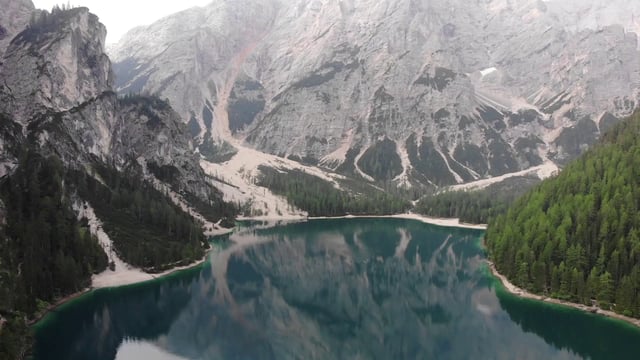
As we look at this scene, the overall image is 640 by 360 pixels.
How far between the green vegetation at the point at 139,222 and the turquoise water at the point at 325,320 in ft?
28.9

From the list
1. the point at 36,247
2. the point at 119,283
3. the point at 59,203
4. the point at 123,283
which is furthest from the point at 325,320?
the point at 59,203

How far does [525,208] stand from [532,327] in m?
54.7

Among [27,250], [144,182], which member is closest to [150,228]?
[144,182]

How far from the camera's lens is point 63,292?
111 meters

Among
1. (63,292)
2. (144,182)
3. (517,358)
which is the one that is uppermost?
(144,182)

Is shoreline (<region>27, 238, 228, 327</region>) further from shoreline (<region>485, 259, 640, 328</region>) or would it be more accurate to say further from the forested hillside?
the forested hillside

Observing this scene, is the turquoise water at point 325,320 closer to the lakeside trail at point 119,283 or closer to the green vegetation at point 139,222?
the lakeside trail at point 119,283

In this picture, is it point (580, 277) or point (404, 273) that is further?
point (404, 273)

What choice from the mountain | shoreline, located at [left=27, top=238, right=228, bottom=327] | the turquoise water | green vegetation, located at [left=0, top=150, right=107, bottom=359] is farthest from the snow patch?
the turquoise water

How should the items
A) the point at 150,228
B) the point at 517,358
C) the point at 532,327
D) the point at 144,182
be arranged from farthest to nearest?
the point at 144,182, the point at 150,228, the point at 532,327, the point at 517,358

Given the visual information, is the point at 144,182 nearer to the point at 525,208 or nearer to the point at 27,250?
the point at 27,250

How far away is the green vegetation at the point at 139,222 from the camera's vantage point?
5591 inches

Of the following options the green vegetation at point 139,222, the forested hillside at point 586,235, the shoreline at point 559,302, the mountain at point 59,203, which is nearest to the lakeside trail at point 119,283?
the mountain at point 59,203

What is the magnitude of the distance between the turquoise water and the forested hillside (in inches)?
228
